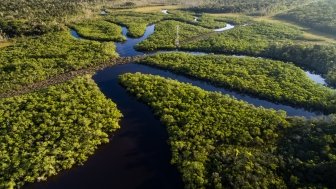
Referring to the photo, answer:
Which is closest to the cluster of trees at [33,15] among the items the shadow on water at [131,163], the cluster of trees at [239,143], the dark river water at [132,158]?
the dark river water at [132,158]

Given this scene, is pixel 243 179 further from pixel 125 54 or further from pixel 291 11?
pixel 291 11

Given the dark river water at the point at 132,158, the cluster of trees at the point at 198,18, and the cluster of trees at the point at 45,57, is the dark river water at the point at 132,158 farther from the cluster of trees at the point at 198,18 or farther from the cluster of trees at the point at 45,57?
the cluster of trees at the point at 198,18

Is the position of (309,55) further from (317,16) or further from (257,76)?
(317,16)

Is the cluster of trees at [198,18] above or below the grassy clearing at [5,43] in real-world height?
above

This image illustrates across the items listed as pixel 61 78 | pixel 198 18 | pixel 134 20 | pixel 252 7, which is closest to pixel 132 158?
pixel 61 78

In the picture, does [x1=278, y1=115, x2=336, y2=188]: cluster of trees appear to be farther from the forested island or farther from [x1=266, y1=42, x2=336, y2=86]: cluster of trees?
[x1=266, y1=42, x2=336, y2=86]: cluster of trees

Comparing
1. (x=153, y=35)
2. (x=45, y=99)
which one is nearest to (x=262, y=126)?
(x=45, y=99)
